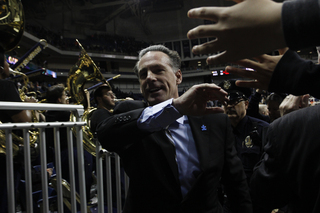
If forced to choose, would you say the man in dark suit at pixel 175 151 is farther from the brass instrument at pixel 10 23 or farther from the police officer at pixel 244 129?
the brass instrument at pixel 10 23

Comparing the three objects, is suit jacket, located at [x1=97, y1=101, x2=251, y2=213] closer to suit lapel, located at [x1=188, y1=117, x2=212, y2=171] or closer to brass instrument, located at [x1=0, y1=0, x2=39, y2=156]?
suit lapel, located at [x1=188, y1=117, x2=212, y2=171]

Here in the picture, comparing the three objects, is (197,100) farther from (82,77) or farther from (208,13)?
(82,77)

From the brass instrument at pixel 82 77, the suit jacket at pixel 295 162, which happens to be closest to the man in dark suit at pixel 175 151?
the suit jacket at pixel 295 162

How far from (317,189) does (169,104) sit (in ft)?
2.21

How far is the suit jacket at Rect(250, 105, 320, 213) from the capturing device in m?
0.77

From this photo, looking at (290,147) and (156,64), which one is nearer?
(290,147)

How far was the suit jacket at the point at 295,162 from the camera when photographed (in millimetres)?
772

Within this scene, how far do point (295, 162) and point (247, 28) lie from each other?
1.98ft

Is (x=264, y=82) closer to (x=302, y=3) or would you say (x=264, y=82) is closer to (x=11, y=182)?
(x=302, y=3)

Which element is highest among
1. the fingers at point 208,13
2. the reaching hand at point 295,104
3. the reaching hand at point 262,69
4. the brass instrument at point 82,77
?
the brass instrument at point 82,77

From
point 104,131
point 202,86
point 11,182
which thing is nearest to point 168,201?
point 104,131

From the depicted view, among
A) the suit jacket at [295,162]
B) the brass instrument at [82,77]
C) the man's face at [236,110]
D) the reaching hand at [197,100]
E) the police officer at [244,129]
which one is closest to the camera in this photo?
the suit jacket at [295,162]

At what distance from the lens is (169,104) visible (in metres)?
1.04

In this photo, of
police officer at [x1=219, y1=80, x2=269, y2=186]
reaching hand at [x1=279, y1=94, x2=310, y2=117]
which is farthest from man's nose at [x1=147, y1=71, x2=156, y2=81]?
police officer at [x1=219, y1=80, x2=269, y2=186]
